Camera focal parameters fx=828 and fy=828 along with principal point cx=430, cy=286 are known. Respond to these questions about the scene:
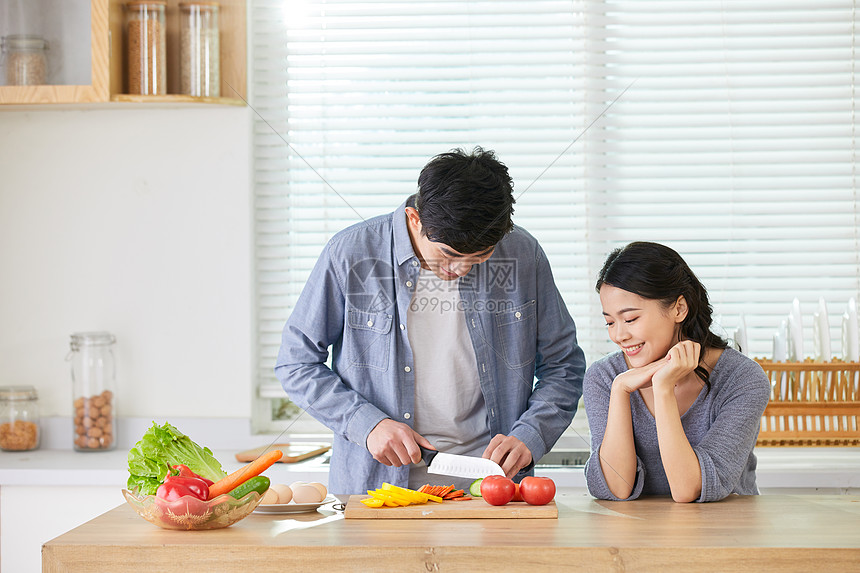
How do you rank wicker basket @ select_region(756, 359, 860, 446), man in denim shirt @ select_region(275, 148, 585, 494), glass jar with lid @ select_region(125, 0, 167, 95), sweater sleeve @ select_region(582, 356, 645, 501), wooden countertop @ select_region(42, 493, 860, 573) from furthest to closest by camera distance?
glass jar with lid @ select_region(125, 0, 167, 95) < wicker basket @ select_region(756, 359, 860, 446) < man in denim shirt @ select_region(275, 148, 585, 494) < sweater sleeve @ select_region(582, 356, 645, 501) < wooden countertop @ select_region(42, 493, 860, 573)

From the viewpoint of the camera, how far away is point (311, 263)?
1.83 m

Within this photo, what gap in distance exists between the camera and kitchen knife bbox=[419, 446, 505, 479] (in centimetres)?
132

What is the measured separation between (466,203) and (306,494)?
0.49 meters

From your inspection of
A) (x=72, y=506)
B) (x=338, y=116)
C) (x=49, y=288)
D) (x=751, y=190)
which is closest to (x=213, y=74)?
(x=338, y=116)

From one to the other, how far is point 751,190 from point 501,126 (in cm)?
79

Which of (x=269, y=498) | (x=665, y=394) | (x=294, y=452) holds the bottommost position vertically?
(x=294, y=452)

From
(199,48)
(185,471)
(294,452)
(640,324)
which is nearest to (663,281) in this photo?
(640,324)

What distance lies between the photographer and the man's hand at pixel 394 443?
136 cm

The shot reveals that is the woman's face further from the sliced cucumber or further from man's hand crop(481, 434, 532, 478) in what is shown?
the sliced cucumber

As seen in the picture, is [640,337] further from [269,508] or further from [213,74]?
[213,74]

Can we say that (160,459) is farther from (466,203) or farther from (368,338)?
(466,203)

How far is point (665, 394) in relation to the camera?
128 cm

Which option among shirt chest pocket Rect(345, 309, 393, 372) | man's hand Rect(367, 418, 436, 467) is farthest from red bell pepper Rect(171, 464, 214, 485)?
shirt chest pocket Rect(345, 309, 393, 372)

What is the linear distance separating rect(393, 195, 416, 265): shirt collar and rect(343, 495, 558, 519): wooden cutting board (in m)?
0.47
